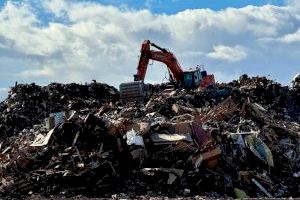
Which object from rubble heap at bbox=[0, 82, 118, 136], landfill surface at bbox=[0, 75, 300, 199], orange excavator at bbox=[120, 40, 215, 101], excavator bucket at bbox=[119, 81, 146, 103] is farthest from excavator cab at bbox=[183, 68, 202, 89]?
landfill surface at bbox=[0, 75, 300, 199]

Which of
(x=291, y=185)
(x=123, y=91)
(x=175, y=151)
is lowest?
(x=291, y=185)

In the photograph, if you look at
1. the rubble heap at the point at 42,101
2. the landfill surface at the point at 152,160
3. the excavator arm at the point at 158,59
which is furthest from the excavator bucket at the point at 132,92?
the landfill surface at the point at 152,160

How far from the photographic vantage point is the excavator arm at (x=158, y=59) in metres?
30.5

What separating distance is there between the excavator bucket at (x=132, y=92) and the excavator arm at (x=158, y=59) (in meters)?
2.21

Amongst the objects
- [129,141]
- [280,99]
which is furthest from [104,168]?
[280,99]

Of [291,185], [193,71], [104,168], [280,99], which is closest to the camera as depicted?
[104,168]

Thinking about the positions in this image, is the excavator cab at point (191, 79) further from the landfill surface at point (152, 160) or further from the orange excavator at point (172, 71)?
the landfill surface at point (152, 160)

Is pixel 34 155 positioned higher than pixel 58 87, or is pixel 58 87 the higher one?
pixel 58 87

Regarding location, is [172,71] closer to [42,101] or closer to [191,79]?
[191,79]

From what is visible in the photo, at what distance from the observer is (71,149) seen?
51.4ft

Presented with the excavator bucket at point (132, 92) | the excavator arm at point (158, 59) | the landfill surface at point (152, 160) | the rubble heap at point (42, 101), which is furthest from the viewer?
the excavator arm at point (158, 59)

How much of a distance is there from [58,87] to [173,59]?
6.26 metres

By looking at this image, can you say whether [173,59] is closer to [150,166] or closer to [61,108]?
[61,108]

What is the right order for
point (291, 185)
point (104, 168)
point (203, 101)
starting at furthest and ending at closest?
point (203, 101)
point (291, 185)
point (104, 168)
